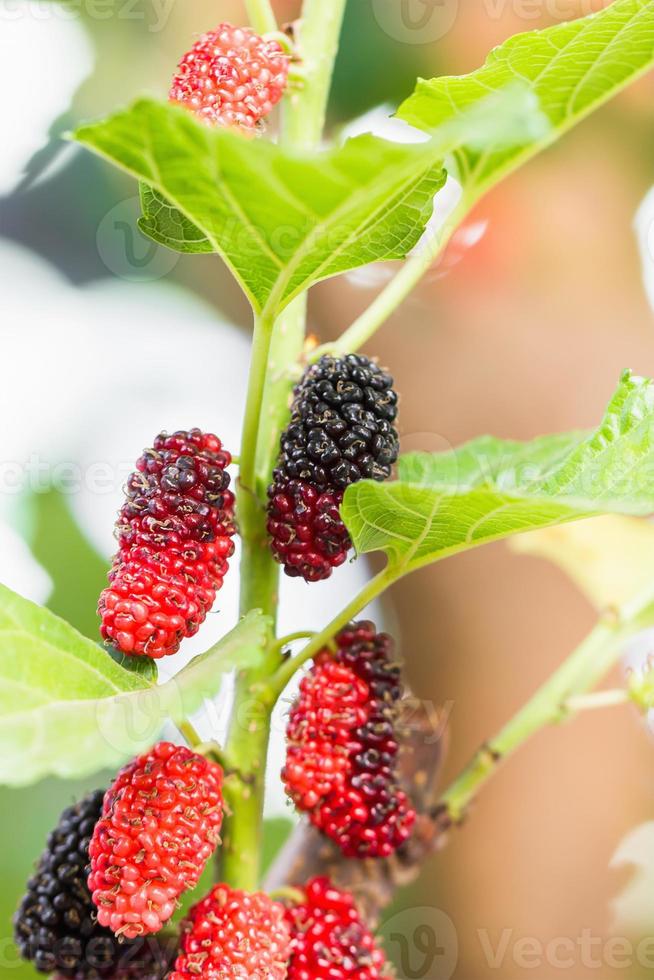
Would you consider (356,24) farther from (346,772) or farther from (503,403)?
(346,772)

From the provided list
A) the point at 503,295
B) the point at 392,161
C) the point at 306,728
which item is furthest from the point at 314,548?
the point at 503,295

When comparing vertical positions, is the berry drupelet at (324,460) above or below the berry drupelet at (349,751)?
above

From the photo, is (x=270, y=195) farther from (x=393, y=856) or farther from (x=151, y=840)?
(x=393, y=856)

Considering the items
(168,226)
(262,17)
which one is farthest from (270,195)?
(262,17)

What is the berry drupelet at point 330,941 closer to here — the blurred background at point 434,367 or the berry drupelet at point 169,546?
the berry drupelet at point 169,546

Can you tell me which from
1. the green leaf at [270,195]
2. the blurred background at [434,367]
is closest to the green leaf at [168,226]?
the green leaf at [270,195]
